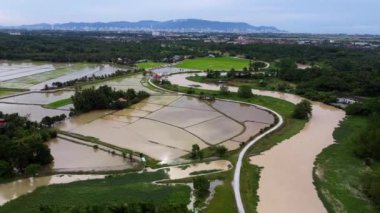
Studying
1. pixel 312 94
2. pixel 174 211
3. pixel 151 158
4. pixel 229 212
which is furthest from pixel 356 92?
pixel 174 211

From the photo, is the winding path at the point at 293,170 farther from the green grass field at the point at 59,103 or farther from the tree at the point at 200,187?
the green grass field at the point at 59,103

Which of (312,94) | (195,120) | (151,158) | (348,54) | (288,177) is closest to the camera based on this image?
(288,177)

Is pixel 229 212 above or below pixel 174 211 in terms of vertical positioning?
below

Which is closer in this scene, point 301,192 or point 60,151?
point 301,192

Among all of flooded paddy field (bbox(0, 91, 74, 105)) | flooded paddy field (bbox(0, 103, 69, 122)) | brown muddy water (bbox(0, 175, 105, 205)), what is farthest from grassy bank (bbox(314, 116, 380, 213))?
flooded paddy field (bbox(0, 91, 74, 105))

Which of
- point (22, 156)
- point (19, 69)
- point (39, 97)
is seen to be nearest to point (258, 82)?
point (39, 97)

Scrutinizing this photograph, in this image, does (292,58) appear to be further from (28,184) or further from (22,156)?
(28,184)

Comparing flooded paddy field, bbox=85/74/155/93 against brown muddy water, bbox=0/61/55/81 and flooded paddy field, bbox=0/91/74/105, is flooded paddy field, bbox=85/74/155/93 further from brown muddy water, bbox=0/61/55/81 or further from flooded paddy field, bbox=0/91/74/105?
brown muddy water, bbox=0/61/55/81

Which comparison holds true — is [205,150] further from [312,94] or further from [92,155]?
[312,94]
